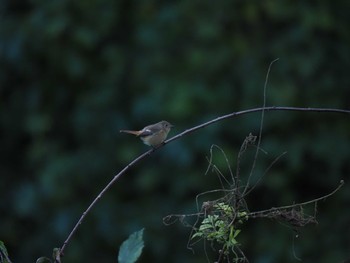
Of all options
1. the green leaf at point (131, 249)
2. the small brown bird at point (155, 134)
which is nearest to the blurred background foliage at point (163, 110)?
the small brown bird at point (155, 134)

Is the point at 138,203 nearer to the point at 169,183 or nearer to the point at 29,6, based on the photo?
the point at 169,183

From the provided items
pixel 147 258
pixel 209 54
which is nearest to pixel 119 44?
pixel 209 54

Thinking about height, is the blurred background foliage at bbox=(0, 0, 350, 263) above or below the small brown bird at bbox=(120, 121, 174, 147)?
below

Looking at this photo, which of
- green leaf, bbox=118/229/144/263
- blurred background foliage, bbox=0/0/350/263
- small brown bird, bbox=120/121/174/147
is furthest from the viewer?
blurred background foliage, bbox=0/0/350/263

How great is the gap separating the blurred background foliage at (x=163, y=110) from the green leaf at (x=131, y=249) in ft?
15.3

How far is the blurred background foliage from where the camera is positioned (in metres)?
6.60

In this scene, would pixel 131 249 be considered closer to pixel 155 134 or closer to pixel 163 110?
pixel 155 134

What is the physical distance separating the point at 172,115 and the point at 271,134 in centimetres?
78

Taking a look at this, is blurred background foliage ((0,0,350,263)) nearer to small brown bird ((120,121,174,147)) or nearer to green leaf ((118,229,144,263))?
small brown bird ((120,121,174,147))

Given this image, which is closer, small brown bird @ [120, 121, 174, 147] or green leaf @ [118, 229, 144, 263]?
Answer: green leaf @ [118, 229, 144, 263]

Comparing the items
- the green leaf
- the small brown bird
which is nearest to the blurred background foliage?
the small brown bird

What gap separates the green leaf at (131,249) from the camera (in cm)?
164

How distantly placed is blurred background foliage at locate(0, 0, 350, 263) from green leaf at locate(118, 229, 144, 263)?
4671 mm

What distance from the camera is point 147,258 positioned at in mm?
6965
